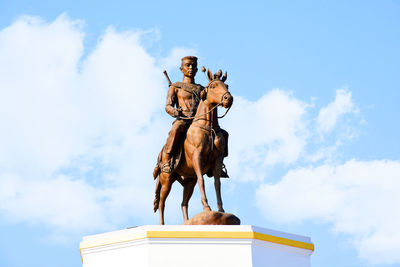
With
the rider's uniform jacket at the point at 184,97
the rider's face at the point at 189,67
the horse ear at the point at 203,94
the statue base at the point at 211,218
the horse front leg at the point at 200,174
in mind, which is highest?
the rider's face at the point at 189,67

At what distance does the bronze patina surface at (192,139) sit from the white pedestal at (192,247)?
2.64 ft

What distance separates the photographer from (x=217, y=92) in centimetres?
1434

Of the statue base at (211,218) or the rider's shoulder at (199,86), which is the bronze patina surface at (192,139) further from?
the statue base at (211,218)

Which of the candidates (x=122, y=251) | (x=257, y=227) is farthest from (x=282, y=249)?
(x=122, y=251)

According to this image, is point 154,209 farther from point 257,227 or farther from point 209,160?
point 257,227

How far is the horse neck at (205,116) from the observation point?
14586mm

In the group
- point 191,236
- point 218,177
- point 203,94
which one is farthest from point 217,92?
point 191,236

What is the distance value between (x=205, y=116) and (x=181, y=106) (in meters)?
0.76

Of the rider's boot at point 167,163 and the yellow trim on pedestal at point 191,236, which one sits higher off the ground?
the rider's boot at point 167,163

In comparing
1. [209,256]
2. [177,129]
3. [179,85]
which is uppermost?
[179,85]

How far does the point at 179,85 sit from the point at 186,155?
4.48 feet

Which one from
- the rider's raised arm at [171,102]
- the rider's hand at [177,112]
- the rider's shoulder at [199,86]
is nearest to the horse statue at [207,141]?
the rider's hand at [177,112]

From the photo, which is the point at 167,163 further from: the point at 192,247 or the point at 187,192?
the point at 192,247

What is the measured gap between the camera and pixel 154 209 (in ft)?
50.6
